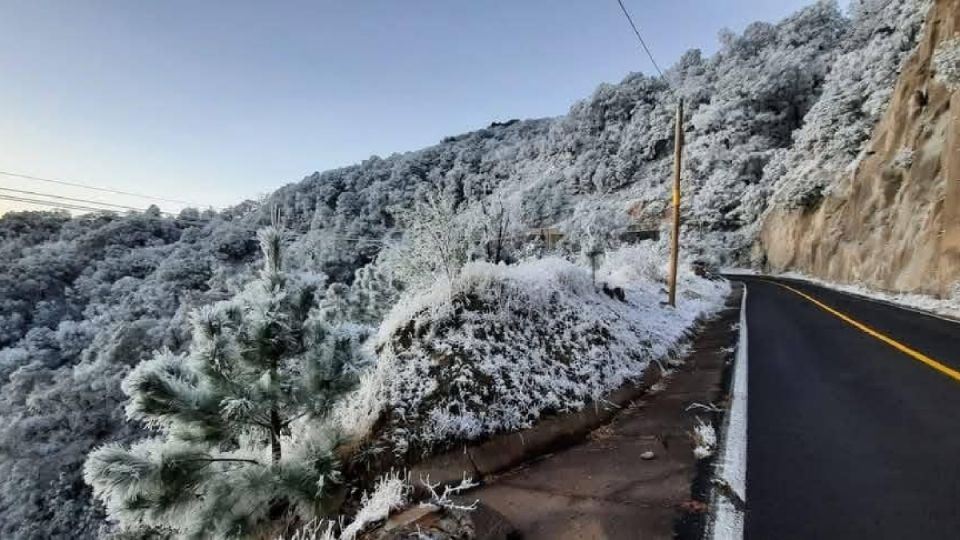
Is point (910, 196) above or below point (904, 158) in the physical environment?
below

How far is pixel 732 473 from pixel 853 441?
142cm

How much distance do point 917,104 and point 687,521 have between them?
2482cm

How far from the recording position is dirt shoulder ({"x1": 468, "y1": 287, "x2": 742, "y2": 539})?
10.4ft

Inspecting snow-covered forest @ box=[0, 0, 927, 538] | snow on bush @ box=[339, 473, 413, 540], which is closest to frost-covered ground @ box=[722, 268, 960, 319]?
snow-covered forest @ box=[0, 0, 927, 538]

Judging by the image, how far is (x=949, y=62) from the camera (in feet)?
51.2

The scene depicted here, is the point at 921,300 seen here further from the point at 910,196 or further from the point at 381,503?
the point at 381,503

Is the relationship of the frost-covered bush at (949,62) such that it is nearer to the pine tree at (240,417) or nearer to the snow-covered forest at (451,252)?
the snow-covered forest at (451,252)

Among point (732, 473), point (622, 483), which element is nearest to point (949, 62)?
point (732, 473)

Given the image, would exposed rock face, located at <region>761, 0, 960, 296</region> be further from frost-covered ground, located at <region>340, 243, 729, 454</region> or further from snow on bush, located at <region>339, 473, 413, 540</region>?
snow on bush, located at <region>339, 473, 413, 540</region>

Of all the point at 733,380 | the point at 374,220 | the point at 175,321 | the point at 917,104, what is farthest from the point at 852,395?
the point at 374,220

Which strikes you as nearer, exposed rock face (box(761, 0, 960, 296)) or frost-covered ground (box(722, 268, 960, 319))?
frost-covered ground (box(722, 268, 960, 319))

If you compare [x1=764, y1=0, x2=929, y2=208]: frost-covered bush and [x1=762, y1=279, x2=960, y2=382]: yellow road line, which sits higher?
[x1=764, y1=0, x2=929, y2=208]: frost-covered bush

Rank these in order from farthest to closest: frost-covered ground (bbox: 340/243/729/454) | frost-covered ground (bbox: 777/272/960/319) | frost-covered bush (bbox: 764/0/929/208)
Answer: frost-covered bush (bbox: 764/0/929/208)
frost-covered ground (bbox: 777/272/960/319)
frost-covered ground (bbox: 340/243/729/454)

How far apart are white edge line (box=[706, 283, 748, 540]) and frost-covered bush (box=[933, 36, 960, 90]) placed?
1710cm
